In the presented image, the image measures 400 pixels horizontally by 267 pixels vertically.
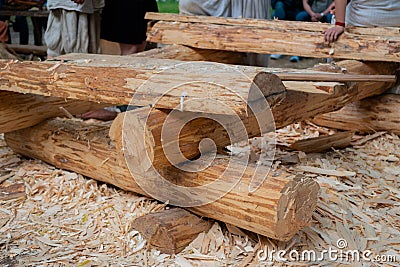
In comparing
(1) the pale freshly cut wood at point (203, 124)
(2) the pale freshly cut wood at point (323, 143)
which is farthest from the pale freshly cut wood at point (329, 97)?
(2) the pale freshly cut wood at point (323, 143)

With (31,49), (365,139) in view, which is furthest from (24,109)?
(31,49)

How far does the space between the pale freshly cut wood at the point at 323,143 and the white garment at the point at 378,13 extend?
1.25m

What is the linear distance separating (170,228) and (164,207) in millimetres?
436

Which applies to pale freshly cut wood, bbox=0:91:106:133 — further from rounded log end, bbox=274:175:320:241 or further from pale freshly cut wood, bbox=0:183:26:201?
rounded log end, bbox=274:175:320:241

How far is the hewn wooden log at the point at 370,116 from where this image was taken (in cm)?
561

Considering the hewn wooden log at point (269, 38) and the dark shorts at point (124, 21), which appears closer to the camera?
the hewn wooden log at point (269, 38)

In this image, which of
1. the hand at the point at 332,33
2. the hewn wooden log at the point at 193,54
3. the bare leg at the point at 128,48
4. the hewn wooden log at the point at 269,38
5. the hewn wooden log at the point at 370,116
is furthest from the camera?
the bare leg at the point at 128,48

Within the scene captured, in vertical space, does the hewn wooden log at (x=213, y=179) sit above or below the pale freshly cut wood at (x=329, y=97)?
below

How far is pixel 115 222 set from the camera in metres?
3.80

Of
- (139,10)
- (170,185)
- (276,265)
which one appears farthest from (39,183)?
(139,10)

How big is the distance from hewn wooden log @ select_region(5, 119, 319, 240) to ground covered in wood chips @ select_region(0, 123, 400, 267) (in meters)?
0.14

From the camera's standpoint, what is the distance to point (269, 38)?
18.4 feet

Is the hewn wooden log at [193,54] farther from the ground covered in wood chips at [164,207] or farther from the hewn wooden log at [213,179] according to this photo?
the ground covered in wood chips at [164,207]

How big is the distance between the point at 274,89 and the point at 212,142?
64cm
